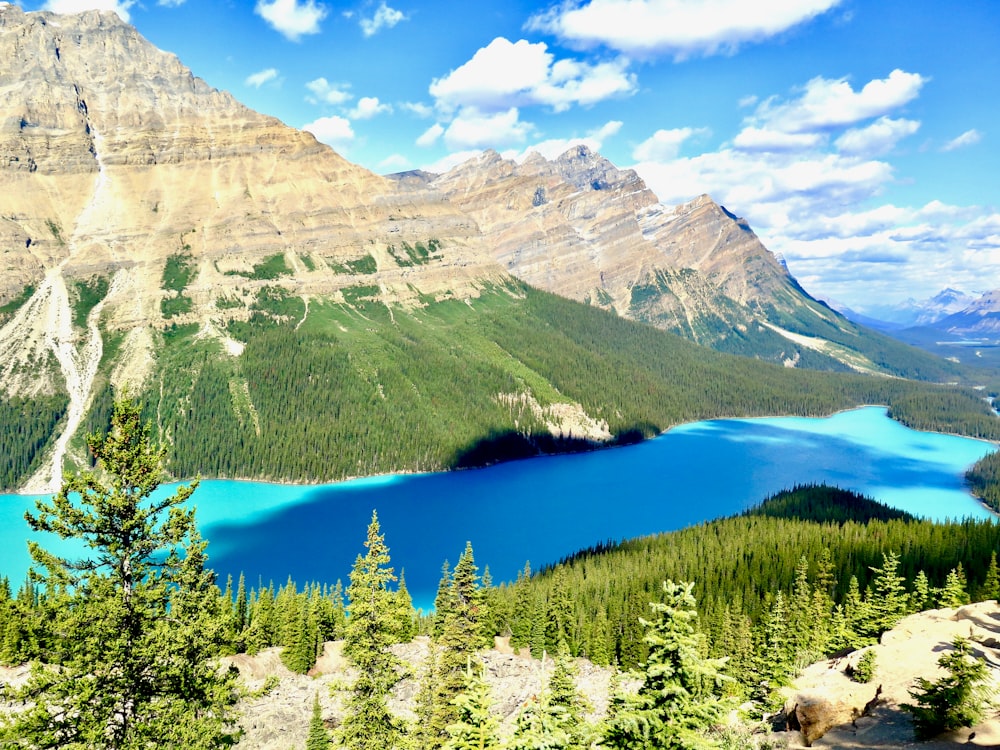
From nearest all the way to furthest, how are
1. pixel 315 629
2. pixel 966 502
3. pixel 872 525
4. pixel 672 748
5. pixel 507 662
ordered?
pixel 672 748 → pixel 315 629 → pixel 507 662 → pixel 872 525 → pixel 966 502

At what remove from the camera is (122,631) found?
59.2ft

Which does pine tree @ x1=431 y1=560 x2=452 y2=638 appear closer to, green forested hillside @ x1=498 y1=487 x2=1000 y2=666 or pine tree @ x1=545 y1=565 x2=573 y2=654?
green forested hillside @ x1=498 y1=487 x2=1000 y2=666

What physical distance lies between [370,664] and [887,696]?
74.0 feet

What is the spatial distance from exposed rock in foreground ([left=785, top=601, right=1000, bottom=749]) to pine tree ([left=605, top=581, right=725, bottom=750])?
11123 mm

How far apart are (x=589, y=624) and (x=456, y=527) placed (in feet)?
196

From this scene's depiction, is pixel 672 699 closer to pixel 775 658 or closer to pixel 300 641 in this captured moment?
pixel 775 658

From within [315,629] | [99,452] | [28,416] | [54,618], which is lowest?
[315,629]

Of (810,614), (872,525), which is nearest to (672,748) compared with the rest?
(810,614)

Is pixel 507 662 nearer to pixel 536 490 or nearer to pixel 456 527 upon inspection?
pixel 456 527

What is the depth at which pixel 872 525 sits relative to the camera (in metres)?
99.2

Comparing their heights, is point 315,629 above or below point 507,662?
above

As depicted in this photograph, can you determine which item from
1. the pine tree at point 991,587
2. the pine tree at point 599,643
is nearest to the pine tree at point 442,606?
the pine tree at point 599,643

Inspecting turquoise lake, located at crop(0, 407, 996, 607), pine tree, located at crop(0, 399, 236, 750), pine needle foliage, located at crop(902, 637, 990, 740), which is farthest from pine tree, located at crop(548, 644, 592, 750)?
turquoise lake, located at crop(0, 407, 996, 607)

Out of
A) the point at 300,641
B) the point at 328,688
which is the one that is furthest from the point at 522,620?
the point at 328,688
